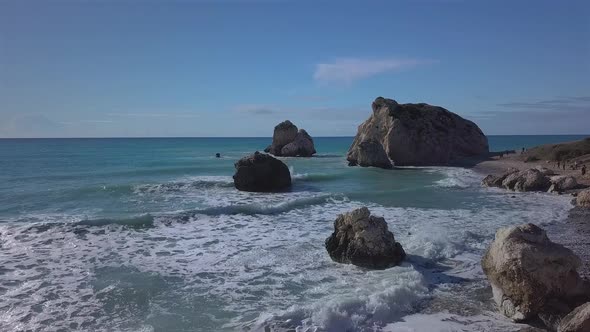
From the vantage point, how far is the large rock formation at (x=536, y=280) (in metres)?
7.74

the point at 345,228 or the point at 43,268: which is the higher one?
the point at 345,228

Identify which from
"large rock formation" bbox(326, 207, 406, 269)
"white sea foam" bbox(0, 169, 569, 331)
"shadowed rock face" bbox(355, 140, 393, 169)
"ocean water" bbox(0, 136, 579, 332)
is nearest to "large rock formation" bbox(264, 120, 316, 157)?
"shadowed rock face" bbox(355, 140, 393, 169)

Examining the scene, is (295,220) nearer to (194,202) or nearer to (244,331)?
(194,202)

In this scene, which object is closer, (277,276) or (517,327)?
(517,327)

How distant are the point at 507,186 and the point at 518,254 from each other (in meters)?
19.3

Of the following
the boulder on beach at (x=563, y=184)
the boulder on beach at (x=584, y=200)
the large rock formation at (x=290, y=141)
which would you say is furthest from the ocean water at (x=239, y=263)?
the large rock formation at (x=290, y=141)

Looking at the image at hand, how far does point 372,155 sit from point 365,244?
101 feet

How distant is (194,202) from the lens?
72.4 feet

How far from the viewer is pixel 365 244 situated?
11.3 metres

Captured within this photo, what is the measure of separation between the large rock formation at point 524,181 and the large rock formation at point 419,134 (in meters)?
17.0

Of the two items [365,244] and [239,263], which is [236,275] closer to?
[239,263]

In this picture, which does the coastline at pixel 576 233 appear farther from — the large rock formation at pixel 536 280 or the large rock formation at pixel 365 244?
the large rock formation at pixel 365 244

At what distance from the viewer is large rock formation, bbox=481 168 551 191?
79.8ft

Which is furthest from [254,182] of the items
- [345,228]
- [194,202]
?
[345,228]
